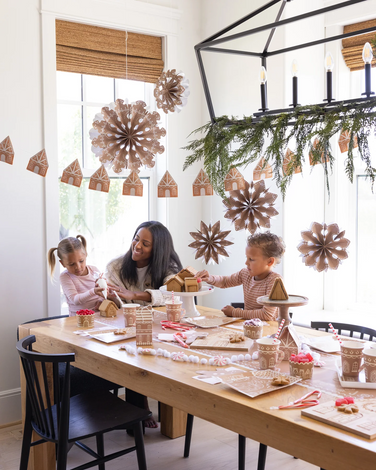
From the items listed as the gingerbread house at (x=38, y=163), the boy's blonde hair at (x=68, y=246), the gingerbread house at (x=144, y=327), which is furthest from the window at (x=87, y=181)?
the gingerbread house at (x=144, y=327)

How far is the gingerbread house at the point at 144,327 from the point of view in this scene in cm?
208

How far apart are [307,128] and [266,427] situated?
889 millimetres

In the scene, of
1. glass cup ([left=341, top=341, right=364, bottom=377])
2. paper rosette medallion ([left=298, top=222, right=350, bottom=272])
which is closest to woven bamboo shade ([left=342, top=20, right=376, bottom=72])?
paper rosette medallion ([left=298, top=222, right=350, bottom=272])

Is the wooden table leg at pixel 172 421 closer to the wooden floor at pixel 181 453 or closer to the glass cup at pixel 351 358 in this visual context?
the wooden floor at pixel 181 453

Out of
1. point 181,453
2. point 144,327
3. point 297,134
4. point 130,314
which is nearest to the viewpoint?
point 297,134

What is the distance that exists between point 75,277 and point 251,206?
1.20 meters

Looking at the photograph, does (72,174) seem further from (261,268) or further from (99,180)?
(261,268)

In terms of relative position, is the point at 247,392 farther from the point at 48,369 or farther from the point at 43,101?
the point at 43,101

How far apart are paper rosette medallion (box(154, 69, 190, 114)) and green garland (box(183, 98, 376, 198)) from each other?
2.29ft

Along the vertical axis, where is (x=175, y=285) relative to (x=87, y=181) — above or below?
below

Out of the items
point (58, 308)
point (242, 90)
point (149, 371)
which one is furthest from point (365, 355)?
point (242, 90)

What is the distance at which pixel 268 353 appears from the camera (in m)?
1.75

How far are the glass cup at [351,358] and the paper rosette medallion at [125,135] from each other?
1.34 meters

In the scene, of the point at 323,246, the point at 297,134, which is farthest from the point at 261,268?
the point at 297,134
